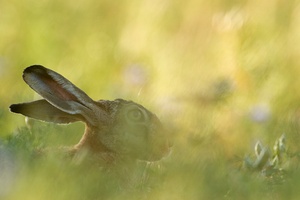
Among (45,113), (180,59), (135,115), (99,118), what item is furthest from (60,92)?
(180,59)

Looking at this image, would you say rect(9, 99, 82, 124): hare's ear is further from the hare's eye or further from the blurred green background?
the hare's eye

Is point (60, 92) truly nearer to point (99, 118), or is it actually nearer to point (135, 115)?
point (99, 118)

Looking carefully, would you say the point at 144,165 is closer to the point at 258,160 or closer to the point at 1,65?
the point at 258,160

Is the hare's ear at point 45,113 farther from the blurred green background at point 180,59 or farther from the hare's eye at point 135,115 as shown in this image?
the hare's eye at point 135,115

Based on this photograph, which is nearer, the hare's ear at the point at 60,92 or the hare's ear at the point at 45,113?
the hare's ear at the point at 60,92

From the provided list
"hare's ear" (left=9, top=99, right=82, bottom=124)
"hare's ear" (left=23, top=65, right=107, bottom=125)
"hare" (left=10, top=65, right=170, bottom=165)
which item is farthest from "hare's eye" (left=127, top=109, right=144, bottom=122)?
"hare's ear" (left=9, top=99, right=82, bottom=124)

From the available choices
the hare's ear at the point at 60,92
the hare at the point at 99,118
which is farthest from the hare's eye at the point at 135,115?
the hare's ear at the point at 60,92
